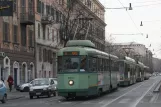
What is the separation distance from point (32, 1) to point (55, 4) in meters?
8.17

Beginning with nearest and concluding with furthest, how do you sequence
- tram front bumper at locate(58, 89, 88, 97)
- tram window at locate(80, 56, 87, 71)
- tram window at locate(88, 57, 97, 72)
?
1. tram front bumper at locate(58, 89, 88, 97)
2. tram window at locate(80, 56, 87, 71)
3. tram window at locate(88, 57, 97, 72)

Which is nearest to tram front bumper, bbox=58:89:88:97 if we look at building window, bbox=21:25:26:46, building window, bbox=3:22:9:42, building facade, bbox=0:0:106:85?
building facade, bbox=0:0:106:85

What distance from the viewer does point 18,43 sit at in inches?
1845

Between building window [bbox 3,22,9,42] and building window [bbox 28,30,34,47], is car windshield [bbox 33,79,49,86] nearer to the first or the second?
building window [bbox 3,22,9,42]

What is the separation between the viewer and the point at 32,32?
52125 millimetres

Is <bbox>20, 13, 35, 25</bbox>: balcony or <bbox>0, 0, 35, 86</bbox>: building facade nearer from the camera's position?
<bbox>0, 0, 35, 86</bbox>: building facade

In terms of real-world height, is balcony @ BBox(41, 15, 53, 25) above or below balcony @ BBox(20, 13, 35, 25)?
above

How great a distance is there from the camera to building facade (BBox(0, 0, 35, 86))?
4325cm

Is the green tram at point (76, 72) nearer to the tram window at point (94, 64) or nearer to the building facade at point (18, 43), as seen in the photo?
the tram window at point (94, 64)

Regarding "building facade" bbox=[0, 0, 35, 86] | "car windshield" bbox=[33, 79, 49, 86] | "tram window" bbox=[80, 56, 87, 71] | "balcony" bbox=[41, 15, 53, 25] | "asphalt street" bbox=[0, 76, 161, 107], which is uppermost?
"balcony" bbox=[41, 15, 53, 25]

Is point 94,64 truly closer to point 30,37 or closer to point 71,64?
point 71,64

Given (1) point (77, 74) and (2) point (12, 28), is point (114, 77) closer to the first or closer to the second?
(1) point (77, 74)

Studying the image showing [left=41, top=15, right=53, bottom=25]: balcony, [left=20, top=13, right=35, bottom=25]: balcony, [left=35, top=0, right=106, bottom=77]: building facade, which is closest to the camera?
[left=20, top=13, right=35, bottom=25]: balcony

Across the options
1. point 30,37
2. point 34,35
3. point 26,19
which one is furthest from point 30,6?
point 30,37
